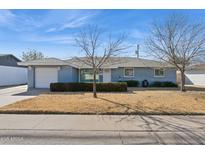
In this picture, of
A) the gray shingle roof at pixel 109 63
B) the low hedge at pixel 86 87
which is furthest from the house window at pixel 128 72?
the low hedge at pixel 86 87

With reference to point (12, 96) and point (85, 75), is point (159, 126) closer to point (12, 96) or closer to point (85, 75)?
point (12, 96)

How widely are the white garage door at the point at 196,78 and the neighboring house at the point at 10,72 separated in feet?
83.7

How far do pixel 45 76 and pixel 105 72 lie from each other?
22.4 feet

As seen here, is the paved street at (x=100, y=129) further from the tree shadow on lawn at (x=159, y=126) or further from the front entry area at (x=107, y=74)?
the front entry area at (x=107, y=74)

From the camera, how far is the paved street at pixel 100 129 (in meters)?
6.03

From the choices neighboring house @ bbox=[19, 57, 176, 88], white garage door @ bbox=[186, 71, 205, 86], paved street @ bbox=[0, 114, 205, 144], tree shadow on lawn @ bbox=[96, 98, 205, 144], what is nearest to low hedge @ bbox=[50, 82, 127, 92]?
neighboring house @ bbox=[19, 57, 176, 88]

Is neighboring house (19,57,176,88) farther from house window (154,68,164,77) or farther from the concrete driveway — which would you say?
the concrete driveway

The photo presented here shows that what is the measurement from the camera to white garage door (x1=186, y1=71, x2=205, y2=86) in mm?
35688

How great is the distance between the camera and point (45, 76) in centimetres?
2341

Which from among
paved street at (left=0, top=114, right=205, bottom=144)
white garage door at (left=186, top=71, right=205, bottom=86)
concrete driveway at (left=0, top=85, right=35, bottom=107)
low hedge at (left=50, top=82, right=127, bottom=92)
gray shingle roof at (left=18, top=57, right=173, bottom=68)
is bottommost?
paved street at (left=0, top=114, right=205, bottom=144)

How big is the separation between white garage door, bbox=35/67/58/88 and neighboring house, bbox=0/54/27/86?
888 cm

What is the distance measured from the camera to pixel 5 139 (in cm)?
611

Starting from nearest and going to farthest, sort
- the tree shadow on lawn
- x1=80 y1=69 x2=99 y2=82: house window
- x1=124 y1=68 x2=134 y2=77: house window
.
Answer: the tree shadow on lawn < x1=124 y1=68 x2=134 y2=77: house window < x1=80 y1=69 x2=99 y2=82: house window
